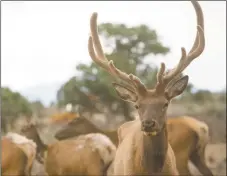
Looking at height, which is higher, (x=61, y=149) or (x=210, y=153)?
(x=61, y=149)

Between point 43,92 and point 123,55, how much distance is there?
264 inches

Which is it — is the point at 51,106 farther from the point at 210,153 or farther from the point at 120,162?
the point at 120,162

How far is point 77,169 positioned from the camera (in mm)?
8367

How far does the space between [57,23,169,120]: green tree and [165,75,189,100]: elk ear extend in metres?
9.10

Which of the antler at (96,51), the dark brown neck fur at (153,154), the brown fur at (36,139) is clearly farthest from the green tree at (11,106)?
the dark brown neck fur at (153,154)

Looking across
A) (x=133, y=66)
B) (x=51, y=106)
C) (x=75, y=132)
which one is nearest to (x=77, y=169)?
(x=75, y=132)

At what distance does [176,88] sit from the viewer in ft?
16.5

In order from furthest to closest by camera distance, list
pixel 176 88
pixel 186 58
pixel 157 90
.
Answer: pixel 186 58, pixel 176 88, pixel 157 90

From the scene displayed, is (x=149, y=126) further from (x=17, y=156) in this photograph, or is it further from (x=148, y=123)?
(x=17, y=156)

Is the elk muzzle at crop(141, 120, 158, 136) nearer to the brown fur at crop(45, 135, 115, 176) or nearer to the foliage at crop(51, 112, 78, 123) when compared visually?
the brown fur at crop(45, 135, 115, 176)

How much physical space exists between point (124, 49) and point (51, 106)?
4494 mm

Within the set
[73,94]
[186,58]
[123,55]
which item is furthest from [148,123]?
[73,94]

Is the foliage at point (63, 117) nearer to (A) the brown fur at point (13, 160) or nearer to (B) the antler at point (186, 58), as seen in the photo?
(A) the brown fur at point (13, 160)

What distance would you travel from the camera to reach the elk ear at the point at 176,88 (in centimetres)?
499
